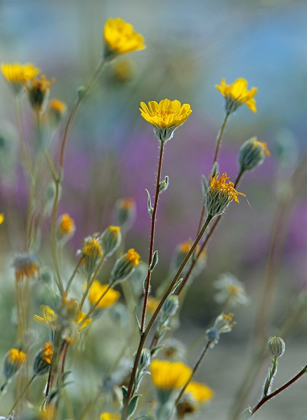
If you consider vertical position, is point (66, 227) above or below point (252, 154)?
below

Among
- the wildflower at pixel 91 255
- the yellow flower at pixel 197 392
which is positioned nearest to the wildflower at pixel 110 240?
the wildflower at pixel 91 255

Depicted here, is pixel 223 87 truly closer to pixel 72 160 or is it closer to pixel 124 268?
pixel 124 268

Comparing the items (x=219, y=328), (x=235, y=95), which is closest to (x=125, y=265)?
(x=219, y=328)

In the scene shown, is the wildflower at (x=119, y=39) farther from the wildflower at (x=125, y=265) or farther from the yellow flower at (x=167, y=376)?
the yellow flower at (x=167, y=376)

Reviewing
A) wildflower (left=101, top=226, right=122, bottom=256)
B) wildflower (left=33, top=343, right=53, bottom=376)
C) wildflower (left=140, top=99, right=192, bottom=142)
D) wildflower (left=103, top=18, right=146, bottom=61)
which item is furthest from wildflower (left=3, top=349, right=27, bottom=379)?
wildflower (left=103, top=18, right=146, bottom=61)

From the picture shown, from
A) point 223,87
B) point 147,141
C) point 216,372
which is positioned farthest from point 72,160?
point 223,87

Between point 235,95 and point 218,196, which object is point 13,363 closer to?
point 218,196

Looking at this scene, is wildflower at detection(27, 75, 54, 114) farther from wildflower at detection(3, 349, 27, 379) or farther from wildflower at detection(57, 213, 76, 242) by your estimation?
wildflower at detection(3, 349, 27, 379)
